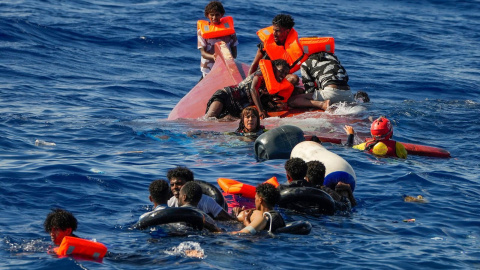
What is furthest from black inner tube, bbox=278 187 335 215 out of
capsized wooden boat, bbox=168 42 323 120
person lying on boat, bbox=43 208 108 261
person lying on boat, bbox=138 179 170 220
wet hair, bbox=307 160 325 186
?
capsized wooden boat, bbox=168 42 323 120

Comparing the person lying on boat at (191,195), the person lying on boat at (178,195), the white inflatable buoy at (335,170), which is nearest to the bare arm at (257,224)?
the person lying on boat at (191,195)

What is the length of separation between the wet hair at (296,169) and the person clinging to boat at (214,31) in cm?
736

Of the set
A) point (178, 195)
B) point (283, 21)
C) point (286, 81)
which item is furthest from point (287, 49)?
point (178, 195)

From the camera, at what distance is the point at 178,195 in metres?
9.41

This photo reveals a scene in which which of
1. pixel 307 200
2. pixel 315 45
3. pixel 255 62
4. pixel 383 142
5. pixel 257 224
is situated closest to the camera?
pixel 257 224

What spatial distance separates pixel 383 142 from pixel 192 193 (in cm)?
496

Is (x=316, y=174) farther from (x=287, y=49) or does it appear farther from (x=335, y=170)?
(x=287, y=49)

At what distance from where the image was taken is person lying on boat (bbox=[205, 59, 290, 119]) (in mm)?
14945

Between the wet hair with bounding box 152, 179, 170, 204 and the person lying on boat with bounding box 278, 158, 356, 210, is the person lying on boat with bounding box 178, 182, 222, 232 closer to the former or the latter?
the wet hair with bounding box 152, 179, 170, 204

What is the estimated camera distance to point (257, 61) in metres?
15.6

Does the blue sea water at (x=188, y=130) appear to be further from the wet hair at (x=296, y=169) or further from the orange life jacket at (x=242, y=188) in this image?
the orange life jacket at (x=242, y=188)

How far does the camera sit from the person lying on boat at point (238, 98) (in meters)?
14.9

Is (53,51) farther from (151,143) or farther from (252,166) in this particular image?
(252,166)

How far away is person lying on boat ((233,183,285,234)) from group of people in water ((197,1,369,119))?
236 inches
